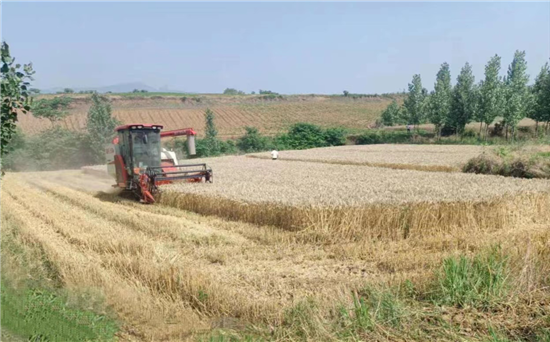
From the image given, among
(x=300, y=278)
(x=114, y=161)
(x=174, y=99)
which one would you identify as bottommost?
(x=300, y=278)

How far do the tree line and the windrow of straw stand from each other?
34.8 meters

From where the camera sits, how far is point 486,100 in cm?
4138

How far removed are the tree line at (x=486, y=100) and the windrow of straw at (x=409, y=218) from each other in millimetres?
34791

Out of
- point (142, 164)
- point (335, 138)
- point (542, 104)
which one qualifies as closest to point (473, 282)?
point (142, 164)

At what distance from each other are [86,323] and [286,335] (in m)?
2.67

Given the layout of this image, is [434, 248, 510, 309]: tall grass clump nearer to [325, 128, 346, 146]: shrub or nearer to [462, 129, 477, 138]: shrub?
[462, 129, 477, 138]: shrub

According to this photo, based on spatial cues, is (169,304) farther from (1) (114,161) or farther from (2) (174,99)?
(2) (174,99)

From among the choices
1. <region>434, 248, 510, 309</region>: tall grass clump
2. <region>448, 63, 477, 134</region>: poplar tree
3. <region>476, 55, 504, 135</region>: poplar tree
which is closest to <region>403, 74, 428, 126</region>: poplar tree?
<region>448, 63, 477, 134</region>: poplar tree

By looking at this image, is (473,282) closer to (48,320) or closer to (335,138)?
(48,320)

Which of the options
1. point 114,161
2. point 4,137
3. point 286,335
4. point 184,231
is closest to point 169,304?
point 286,335

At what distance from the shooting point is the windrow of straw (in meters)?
9.46

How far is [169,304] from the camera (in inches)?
240

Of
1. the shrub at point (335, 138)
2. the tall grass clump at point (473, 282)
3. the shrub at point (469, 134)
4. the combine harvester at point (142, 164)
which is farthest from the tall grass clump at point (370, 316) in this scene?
the shrub at point (335, 138)

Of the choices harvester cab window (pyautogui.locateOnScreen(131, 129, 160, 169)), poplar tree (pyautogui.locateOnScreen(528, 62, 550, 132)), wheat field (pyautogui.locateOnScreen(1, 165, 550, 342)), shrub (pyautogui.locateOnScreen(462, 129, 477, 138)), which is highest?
poplar tree (pyautogui.locateOnScreen(528, 62, 550, 132))
